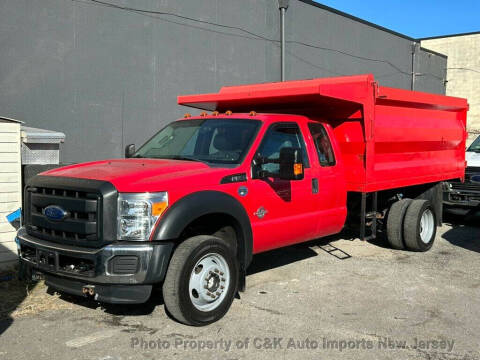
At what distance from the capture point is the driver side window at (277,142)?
5.60 meters

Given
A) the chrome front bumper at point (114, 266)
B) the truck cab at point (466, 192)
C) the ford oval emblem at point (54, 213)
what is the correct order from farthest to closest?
the truck cab at point (466, 192), the ford oval emblem at point (54, 213), the chrome front bumper at point (114, 266)

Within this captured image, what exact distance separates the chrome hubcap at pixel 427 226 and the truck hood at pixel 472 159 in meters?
2.70

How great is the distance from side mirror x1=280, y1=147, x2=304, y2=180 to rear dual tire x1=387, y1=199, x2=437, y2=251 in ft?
10.0

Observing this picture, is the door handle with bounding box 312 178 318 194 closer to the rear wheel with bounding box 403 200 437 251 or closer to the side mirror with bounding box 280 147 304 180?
the side mirror with bounding box 280 147 304 180

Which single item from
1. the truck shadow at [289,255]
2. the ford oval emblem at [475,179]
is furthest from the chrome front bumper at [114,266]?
the ford oval emblem at [475,179]

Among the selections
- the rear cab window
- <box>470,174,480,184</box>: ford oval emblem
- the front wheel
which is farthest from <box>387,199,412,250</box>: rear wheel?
the front wheel

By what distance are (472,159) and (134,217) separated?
8371 millimetres

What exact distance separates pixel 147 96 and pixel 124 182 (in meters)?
8.12

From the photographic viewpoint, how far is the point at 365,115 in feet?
22.1

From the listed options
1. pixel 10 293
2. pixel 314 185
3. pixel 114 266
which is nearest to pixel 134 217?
pixel 114 266

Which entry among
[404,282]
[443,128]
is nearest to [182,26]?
[443,128]

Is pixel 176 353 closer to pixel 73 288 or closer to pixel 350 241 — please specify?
pixel 73 288

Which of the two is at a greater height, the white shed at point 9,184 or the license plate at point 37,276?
the white shed at point 9,184

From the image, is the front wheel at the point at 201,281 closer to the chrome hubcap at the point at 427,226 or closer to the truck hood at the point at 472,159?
the chrome hubcap at the point at 427,226
